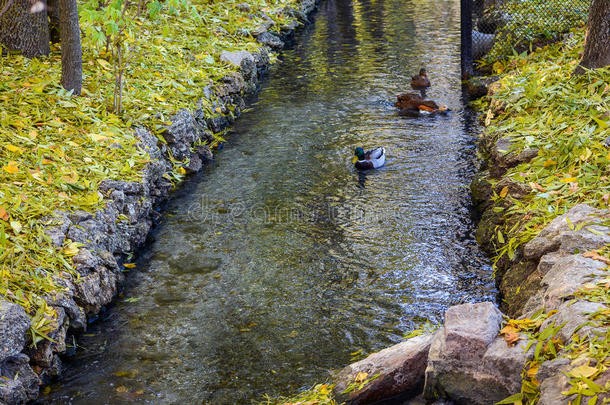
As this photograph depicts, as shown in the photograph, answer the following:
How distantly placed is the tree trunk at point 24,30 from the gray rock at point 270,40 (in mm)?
6898

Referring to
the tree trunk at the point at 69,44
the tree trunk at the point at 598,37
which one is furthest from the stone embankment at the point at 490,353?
the tree trunk at the point at 69,44

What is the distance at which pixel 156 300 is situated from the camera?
6.68m

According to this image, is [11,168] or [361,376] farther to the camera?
[11,168]

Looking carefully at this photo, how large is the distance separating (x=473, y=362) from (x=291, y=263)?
133 inches

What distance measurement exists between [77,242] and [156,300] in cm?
105

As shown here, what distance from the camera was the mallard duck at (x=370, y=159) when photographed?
9422mm

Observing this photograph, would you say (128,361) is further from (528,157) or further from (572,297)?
(528,157)

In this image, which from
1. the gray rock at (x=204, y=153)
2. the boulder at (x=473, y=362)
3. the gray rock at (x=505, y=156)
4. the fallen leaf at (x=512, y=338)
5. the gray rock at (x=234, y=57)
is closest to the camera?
the boulder at (x=473, y=362)

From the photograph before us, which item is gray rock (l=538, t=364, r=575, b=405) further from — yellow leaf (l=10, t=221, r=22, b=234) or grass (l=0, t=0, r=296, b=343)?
yellow leaf (l=10, t=221, r=22, b=234)

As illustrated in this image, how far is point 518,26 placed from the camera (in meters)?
13.0

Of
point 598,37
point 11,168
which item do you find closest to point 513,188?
point 598,37

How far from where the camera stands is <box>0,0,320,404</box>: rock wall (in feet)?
16.8

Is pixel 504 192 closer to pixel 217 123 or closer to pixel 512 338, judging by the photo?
pixel 512 338

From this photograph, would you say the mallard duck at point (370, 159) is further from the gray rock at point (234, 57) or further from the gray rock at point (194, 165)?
the gray rock at point (234, 57)
